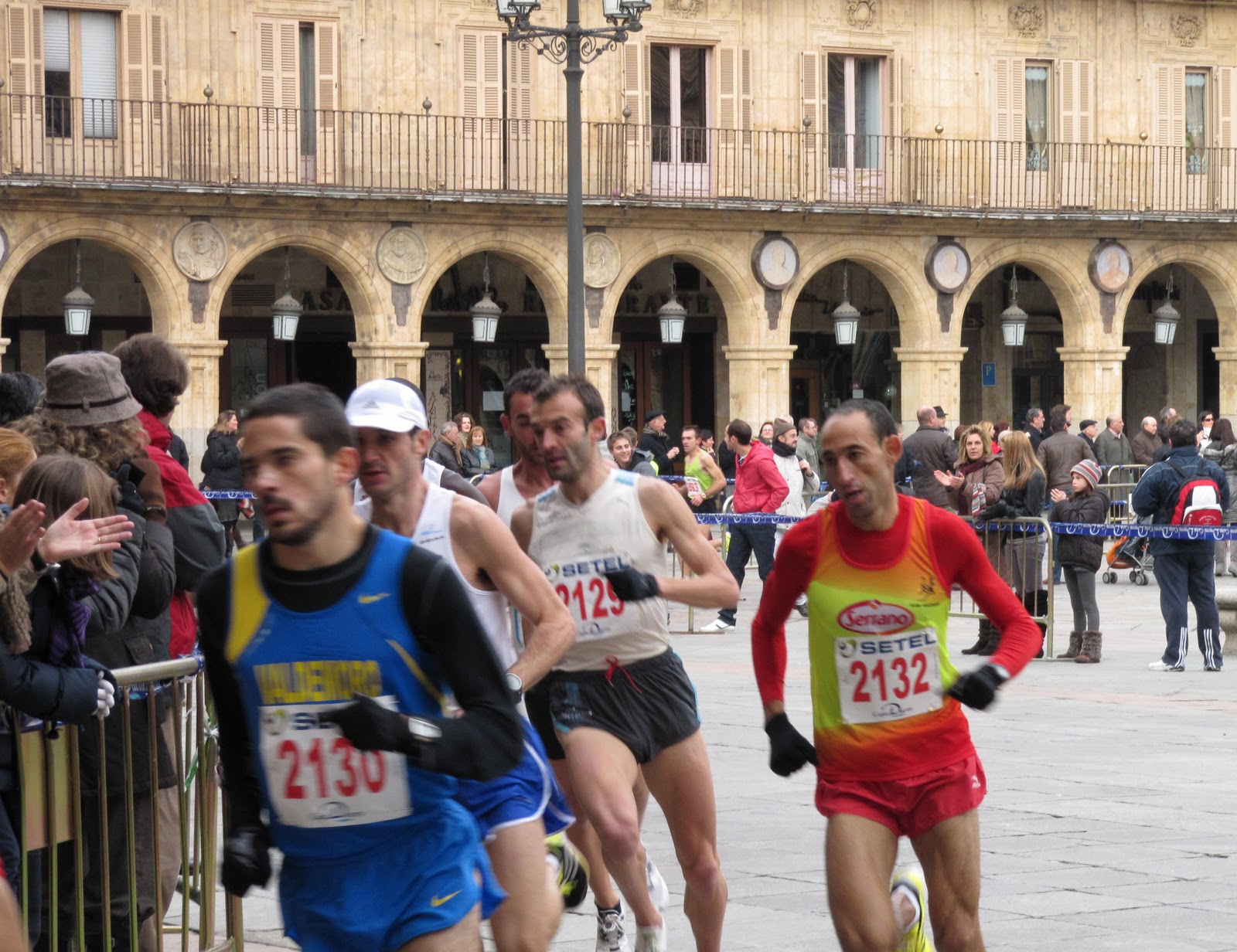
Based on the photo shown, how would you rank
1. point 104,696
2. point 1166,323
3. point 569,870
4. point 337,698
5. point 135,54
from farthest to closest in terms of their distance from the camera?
point 1166,323, point 135,54, point 569,870, point 104,696, point 337,698

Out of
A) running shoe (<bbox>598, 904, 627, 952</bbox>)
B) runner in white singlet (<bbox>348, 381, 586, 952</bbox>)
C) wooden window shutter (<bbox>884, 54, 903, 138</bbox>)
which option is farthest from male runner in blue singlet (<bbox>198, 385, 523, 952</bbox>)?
wooden window shutter (<bbox>884, 54, 903, 138</bbox>)

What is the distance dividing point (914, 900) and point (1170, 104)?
95.5 ft

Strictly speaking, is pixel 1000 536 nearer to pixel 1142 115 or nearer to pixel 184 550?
pixel 184 550

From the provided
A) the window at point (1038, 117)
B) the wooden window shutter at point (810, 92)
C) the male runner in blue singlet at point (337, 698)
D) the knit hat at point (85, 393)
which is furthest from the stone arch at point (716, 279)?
the male runner in blue singlet at point (337, 698)

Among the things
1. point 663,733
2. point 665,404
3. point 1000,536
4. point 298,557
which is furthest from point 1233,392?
point 298,557

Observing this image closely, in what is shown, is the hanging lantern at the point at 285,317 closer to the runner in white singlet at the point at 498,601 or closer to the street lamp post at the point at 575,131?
the street lamp post at the point at 575,131

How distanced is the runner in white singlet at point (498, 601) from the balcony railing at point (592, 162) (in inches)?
840

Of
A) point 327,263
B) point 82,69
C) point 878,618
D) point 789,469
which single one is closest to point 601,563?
point 878,618

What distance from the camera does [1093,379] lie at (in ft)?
107

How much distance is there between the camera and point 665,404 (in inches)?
1326

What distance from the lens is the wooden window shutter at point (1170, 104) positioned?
32.4 meters

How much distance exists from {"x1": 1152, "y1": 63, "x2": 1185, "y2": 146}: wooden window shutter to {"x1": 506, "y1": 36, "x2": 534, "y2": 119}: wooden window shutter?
986 centimetres

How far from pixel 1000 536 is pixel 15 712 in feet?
36.4

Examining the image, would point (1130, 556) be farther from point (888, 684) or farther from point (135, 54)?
point (888, 684)
